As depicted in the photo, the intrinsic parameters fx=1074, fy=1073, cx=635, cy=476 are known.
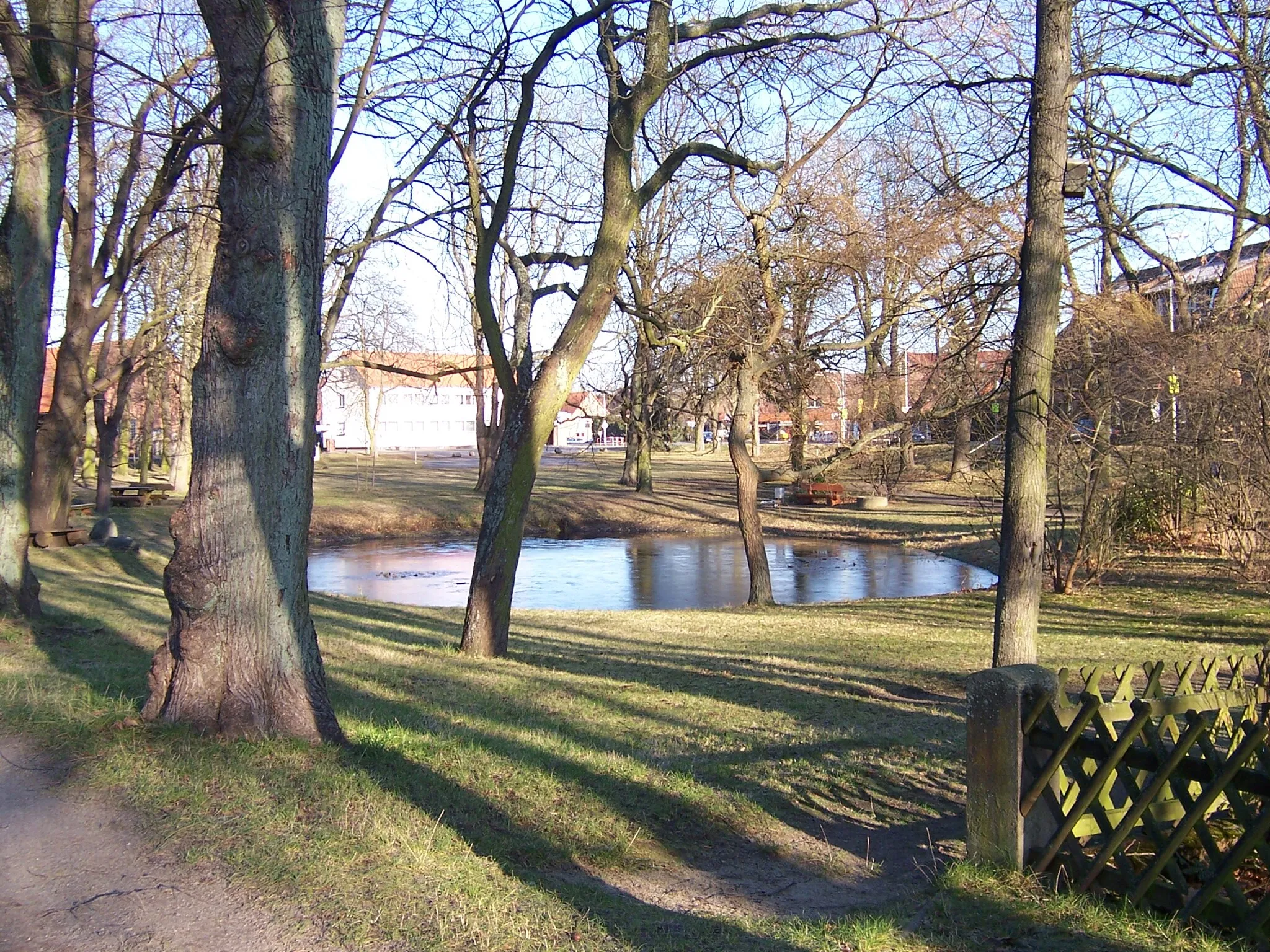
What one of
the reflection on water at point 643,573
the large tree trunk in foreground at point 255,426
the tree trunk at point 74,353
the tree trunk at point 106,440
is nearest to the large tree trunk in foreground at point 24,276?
the large tree trunk in foreground at point 255,426

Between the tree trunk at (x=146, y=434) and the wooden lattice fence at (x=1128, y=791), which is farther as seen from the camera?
the tree trunk at (x=146, y=434)

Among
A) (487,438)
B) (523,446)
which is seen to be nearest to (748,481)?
(523,446)

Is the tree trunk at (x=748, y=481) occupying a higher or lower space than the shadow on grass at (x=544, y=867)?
higher

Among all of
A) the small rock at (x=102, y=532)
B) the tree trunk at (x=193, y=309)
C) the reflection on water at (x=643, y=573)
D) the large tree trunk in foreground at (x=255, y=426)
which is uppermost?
the tree trunk at (x=193, y=309)

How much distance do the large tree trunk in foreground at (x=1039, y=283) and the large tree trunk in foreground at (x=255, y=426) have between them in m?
5.09

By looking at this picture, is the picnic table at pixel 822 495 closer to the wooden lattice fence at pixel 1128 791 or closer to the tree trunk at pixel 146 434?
the tree trunk at pixel 146 434

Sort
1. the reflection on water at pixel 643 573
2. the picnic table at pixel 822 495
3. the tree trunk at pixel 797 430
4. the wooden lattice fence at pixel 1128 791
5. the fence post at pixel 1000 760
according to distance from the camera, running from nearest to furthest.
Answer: the wooden lattice fence at pixel 1128 791, the fence post at pixel 1000 760, the reflection on water at pixel 643 573, the tree trunk at pixel 797 430, the picnic table at pixel 822 495

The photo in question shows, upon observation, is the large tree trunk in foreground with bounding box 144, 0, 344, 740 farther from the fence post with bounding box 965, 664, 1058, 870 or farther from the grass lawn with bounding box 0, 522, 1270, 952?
the fence post with bounding box 965, 664, 1058, 870

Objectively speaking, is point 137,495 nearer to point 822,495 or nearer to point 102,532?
point 102,532

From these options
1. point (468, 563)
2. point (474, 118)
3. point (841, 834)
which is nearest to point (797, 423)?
point (468, 563)

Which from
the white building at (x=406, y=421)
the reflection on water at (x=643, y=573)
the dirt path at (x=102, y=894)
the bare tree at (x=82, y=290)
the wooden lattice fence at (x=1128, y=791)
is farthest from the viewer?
the white building at (x=406, y=421)

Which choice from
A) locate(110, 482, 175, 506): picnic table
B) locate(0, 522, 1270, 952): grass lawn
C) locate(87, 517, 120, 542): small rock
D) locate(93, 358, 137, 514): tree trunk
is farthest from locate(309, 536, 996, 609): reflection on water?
locate(0, 522, 1270, 952): grass lawn

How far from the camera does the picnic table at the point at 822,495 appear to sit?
40.1 m

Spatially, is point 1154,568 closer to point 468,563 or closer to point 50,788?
point 468,563
